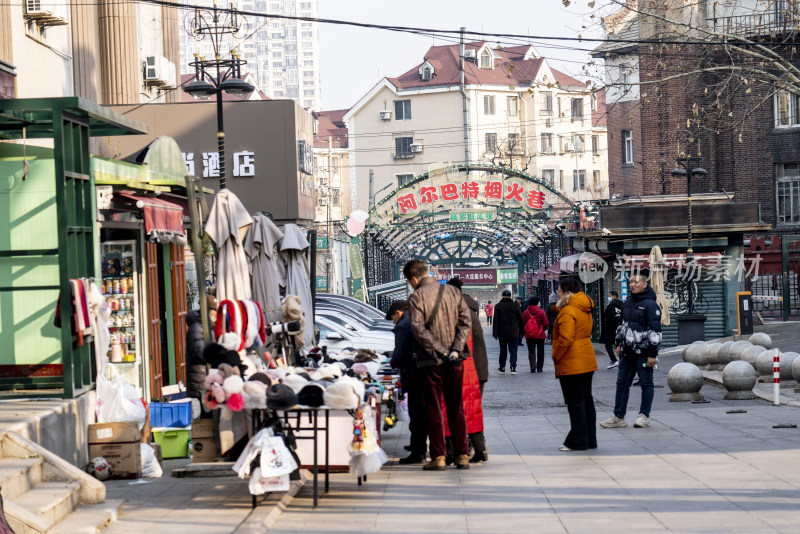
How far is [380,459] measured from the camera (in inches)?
389

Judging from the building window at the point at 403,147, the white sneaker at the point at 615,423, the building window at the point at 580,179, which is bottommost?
the white sneaker at the point at 615,423

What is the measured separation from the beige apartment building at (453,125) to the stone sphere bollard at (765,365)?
65919mm

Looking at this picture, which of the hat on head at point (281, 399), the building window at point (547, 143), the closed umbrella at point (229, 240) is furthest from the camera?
the building window at point (547, 143)

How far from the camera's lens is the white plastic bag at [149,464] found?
36.3ft

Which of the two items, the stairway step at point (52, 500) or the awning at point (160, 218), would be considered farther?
the awning at point (160, 218)

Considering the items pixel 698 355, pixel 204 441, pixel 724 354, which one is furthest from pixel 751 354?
pixel 204 441

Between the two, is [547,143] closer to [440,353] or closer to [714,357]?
[714,357]

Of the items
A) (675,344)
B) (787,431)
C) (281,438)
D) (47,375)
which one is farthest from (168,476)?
(675,344)

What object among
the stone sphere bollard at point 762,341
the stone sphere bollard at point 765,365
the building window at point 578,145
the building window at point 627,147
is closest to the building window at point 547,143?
the building window at point 578,145

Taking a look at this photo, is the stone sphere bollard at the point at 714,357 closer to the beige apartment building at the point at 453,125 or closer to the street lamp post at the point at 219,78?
the street lamp post at the point at 219,78

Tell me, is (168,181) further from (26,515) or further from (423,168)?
(423,168)

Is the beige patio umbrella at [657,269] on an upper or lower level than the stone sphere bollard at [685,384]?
upper

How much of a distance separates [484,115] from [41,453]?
81.1 metres

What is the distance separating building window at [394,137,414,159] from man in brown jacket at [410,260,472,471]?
76603 millimetres
